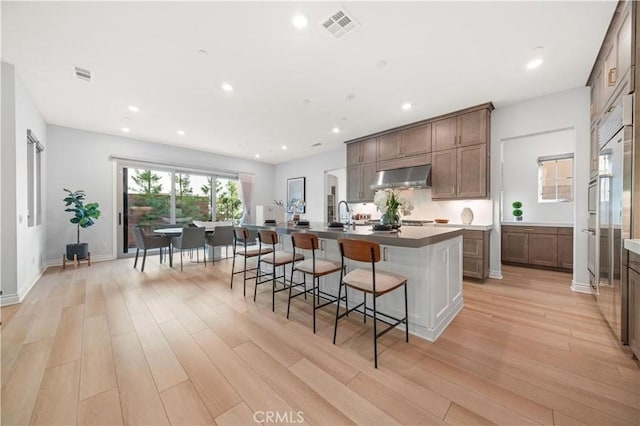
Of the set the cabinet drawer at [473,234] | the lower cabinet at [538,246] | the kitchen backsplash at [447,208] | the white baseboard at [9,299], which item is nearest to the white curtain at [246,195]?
the kitchen backsplash at [447,208]

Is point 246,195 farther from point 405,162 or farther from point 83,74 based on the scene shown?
point 405,162

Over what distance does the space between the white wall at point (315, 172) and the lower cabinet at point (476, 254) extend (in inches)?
147

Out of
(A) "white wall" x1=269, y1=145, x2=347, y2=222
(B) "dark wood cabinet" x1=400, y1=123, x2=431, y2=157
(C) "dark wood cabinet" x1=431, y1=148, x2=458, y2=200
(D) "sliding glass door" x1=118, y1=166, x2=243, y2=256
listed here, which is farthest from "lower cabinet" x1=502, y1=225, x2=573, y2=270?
(D) "sliding glass door" x1=118, y1=166, x2=243, y2=256

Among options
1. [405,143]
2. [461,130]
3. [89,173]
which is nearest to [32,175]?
[89,173]

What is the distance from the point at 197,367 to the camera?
171cm

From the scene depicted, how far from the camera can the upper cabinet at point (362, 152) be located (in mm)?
5355

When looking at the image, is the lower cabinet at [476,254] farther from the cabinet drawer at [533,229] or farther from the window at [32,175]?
the window at [32,175]

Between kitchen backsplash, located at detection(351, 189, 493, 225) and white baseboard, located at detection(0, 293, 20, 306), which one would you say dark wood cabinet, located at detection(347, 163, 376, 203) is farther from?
white baseboard, located at detection(0, 293, 20, 306)

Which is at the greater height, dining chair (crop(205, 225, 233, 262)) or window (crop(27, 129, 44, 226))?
window (crop(27, 129, 44, 226))

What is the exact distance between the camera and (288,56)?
104 inches

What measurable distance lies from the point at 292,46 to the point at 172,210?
544cm

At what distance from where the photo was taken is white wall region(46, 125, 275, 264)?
4.75 metres

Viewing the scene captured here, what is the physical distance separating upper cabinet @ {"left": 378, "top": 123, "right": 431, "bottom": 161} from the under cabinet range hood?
311 millimetres

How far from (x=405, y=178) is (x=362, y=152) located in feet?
4.69
